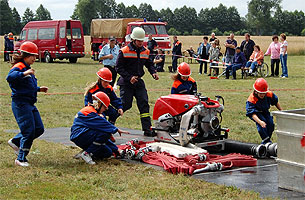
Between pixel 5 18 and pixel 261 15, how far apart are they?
84.3 m

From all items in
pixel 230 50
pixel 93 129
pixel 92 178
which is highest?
pixel 230 50

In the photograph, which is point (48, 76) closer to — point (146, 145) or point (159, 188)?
point (146, 145)

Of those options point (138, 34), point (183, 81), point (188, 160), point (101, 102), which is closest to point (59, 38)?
point (138, 34)

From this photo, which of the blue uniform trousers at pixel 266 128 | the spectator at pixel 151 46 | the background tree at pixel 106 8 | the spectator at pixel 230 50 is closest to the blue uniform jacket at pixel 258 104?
the blue uniform trousers at pixel 266 128

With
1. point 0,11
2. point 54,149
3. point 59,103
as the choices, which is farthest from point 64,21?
point 0,11

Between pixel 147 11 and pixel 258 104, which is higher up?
pixel 147 11

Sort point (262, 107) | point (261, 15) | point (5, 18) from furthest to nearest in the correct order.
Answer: point (261, 15)
point (5, 18)
point (262, 107)

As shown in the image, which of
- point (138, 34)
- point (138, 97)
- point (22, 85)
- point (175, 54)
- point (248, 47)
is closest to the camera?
point (22, 85)

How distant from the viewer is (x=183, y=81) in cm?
947

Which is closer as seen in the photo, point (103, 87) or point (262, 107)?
point (262, 107)

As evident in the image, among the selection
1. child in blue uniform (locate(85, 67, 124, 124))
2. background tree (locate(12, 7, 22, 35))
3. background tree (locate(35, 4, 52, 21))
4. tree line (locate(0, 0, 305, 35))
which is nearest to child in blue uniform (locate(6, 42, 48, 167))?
child in blue uniform (locate(85, 67, 124, 124))

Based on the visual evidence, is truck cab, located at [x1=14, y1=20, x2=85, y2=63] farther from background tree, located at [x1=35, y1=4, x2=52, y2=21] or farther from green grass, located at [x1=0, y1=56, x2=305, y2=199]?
background tree, located at [x1=35, y1=4, x2=52, y2=21]

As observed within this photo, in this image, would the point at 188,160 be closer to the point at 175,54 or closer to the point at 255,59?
the point at 255,59

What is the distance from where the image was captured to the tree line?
146 m
